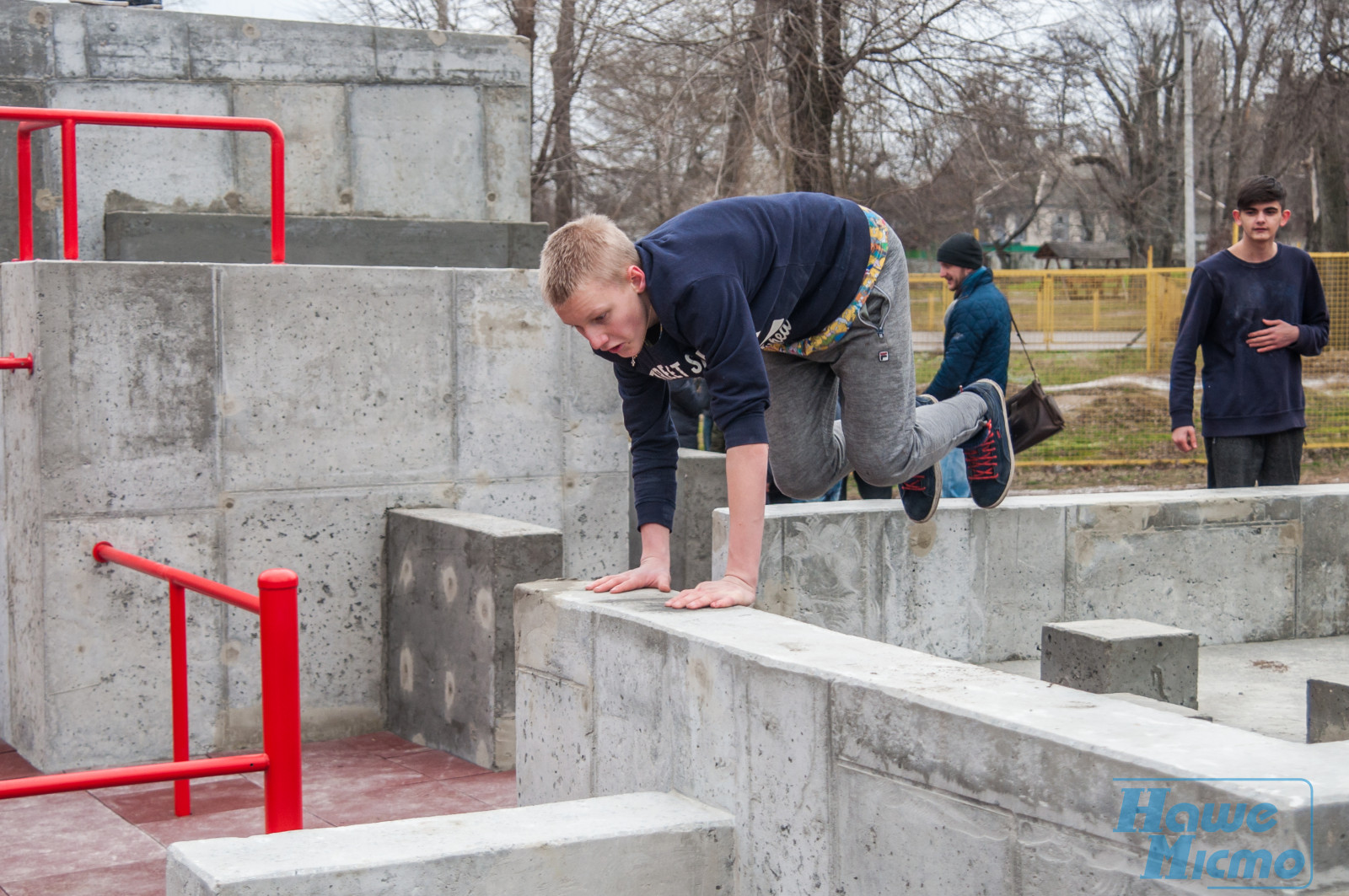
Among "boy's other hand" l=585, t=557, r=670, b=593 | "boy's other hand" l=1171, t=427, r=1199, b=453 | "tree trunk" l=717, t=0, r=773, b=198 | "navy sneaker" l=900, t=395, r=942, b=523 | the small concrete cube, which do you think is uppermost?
"tree trunk" l=717, t=0, r=773, b=198

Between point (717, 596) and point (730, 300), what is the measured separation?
748 millimetres

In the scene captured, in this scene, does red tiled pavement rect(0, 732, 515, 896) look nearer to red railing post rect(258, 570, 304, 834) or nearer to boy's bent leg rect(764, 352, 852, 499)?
red railing post rect(258, 570, 304, 834)

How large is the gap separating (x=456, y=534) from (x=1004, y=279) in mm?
16186

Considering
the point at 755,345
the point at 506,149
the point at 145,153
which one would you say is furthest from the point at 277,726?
the point at 506,149

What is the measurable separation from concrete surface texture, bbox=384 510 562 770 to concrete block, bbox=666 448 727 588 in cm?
207

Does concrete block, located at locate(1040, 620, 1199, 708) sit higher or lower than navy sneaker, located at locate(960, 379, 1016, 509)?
lower

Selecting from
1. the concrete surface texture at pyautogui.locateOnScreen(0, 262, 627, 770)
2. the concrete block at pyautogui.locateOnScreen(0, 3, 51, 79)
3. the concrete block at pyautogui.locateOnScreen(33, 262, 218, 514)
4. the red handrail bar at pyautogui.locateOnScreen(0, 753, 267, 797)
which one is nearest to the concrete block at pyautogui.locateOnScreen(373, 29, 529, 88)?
the concrete block at pyautogui.locateOnScreen(0, 3, 51, 79)

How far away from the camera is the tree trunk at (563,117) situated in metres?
17.6

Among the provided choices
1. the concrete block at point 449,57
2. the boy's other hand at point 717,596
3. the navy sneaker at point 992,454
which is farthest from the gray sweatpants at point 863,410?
the concrete block at point 449,57

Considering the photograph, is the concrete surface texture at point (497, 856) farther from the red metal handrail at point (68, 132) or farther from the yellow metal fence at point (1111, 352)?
the yellow metal fence at point (1111, 352)

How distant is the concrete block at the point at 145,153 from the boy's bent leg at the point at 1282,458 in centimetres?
544

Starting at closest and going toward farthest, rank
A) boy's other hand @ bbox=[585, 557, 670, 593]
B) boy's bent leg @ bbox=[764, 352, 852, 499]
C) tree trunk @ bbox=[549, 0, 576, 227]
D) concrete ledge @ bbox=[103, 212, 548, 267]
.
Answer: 1. boy's other hand @ bbox=[585, 557, 670, 593]
2. boy's bent leg @ bbox=[764, 352, 852, 499]
3. concrete ledge @ bbox=[103, 212, 548, 267]
4. tree trunk @ bbox=[549, 0, 576, 227]

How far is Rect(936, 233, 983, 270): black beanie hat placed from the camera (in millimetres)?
7395

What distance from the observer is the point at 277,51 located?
7672 millimetres
